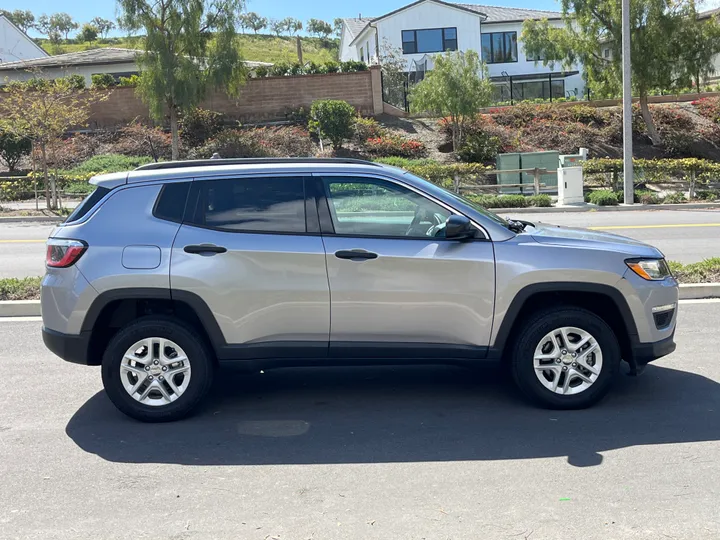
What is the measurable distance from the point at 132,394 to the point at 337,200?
6.37ft

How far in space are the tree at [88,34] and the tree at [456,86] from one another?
9635cm

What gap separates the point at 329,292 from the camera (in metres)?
5.18

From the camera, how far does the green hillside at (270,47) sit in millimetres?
95875

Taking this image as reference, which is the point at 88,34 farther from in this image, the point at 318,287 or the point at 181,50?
the point at 318,287

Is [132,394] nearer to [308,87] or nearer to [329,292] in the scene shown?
[329,292]

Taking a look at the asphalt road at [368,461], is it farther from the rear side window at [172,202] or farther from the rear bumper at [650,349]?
the rear side window at [172,202]

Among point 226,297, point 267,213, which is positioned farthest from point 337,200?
point 226,297

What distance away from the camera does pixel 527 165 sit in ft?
87.4

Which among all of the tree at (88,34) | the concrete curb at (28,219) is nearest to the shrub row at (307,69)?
the concrete curb at (28,219)

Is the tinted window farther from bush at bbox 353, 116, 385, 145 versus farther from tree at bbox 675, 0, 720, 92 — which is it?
tree at bbox 675, 0, 720, 92

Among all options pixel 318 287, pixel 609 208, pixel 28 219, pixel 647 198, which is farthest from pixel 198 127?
pixel 318 287

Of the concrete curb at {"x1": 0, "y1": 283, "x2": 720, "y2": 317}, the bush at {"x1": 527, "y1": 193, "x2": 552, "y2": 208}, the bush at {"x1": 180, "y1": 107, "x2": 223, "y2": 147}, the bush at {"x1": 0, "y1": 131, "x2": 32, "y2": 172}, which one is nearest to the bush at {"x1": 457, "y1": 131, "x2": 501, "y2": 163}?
the bush at {"x1": 527, "y1": 193, "x2": 552, "y2": 208}

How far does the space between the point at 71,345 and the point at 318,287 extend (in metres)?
1.76

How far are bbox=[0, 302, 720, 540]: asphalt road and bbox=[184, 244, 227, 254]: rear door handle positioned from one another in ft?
3.92
